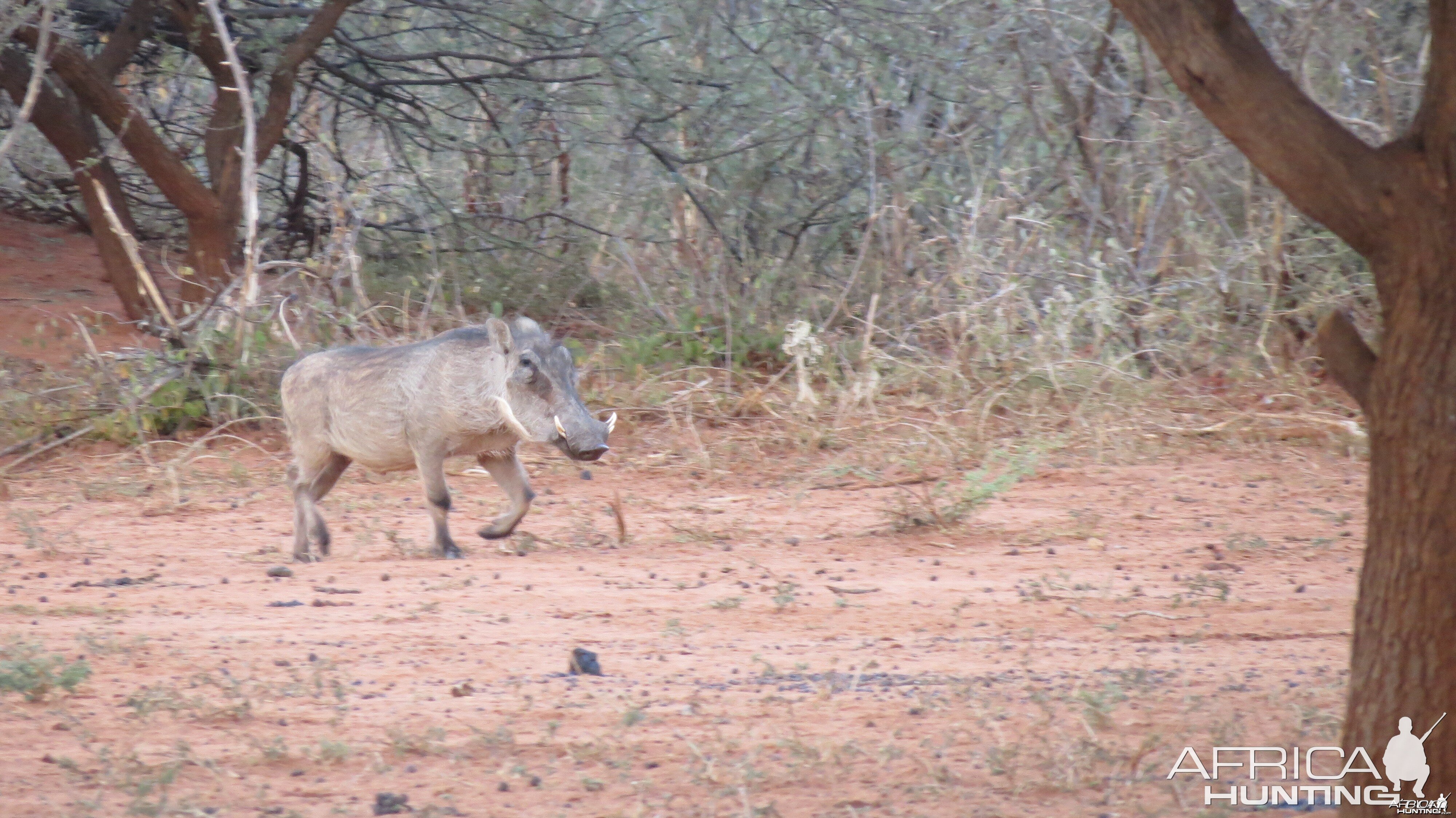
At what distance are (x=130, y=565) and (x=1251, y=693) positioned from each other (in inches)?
171

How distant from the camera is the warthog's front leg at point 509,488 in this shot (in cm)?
596

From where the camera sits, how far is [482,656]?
13.4 ft

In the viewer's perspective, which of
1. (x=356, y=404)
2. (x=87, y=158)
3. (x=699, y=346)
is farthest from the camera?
(x=87, y=158)

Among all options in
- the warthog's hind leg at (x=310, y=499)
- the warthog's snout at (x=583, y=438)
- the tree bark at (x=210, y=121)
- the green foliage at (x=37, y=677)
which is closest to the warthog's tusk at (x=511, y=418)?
the warthog's snout at (x=583, y=438)

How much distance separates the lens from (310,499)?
6.00 metres

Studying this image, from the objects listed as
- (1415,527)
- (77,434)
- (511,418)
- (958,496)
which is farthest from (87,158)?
(1415,527)

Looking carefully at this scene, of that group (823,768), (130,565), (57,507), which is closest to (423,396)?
(130,565)

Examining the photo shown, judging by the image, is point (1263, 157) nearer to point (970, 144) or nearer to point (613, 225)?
point (970, 144)

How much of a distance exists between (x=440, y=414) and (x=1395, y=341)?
4134 mm

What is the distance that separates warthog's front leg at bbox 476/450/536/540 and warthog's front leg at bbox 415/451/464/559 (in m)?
0.21

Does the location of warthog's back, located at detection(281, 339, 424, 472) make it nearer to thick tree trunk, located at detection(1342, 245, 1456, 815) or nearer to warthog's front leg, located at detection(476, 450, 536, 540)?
warthog's front leg, located at detection(476, 450, 536, 540)

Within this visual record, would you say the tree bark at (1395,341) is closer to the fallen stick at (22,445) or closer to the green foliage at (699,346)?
the green foliage at (699,346)

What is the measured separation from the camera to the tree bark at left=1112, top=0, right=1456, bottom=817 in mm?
2344

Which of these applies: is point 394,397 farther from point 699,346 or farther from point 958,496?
point 699,346
